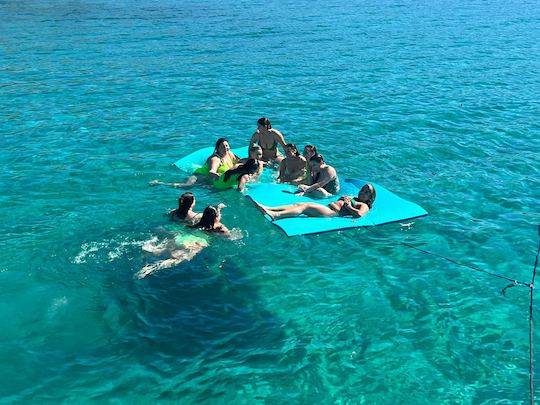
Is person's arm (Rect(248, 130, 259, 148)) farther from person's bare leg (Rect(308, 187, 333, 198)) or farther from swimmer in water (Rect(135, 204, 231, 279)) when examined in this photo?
swimmer in water (Rect(135, 204, 231, 279))

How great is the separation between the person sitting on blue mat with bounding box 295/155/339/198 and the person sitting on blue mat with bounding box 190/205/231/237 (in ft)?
7.50

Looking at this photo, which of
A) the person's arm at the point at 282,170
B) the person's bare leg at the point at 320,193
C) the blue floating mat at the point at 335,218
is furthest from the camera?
the person's arm at the point at 282,170

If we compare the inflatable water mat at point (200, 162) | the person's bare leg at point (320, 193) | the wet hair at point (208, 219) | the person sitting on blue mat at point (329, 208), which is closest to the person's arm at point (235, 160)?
the inflatable water mat at point (200, 162)

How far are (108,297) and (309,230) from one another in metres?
3.59

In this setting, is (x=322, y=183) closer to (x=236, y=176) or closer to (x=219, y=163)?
(x=236, y=176)

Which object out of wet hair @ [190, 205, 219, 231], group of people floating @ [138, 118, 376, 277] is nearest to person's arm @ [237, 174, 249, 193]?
group of people floating @ [138, 118, 376, 277]

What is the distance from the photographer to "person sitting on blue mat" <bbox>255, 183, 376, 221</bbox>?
10.6 m

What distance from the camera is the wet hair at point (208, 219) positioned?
380 inches

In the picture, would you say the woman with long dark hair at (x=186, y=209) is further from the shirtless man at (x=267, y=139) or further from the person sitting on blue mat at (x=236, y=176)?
the shirtless man at (x=267, y=139)

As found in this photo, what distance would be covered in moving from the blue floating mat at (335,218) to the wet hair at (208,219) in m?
1.21

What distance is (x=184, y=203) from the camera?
9.96m

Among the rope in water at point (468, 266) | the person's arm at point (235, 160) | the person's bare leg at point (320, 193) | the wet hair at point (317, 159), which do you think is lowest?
the rope in water at point (468, 266)

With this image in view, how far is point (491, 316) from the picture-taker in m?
8.09

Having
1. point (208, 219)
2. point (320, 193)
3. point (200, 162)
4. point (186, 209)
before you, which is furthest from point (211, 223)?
point (200, 162)
